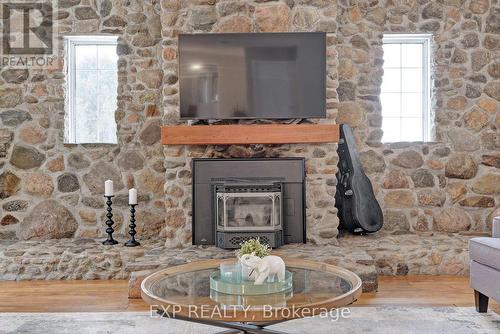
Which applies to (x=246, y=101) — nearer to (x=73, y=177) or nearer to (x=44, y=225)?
(x=73, y=177)

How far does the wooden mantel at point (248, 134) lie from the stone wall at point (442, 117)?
0.74 meters

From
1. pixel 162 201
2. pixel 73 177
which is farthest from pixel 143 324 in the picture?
pixel 73 177

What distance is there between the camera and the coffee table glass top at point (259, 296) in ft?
6.66

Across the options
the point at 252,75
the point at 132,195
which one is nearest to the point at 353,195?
the point at 252,75

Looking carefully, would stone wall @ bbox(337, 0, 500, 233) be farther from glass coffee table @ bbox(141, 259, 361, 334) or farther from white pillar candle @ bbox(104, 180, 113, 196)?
glass coffee table @ bbox(141, 259, 361, 334)

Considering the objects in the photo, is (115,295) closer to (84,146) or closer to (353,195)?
(84,146)

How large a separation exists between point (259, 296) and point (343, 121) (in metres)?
3.00

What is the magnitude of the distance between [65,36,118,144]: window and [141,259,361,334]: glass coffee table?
2723 mm

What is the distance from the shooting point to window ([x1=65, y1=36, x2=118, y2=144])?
493 centimetres

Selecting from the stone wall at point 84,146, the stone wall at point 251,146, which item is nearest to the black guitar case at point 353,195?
the stone wall at point 251,146

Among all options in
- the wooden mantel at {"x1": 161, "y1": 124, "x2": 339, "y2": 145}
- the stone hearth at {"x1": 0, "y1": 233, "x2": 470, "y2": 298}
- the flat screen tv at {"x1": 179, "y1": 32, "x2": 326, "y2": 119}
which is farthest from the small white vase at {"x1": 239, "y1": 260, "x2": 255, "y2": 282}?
the flat screen tv at {"x1": 179, "y1": 32, "x2": 326, "y2": 119}

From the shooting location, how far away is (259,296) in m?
2.15

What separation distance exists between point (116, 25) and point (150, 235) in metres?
2.05

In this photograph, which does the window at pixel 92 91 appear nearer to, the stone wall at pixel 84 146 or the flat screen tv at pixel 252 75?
the stone wall at pixel 84 146
